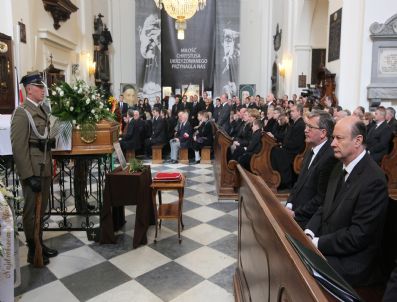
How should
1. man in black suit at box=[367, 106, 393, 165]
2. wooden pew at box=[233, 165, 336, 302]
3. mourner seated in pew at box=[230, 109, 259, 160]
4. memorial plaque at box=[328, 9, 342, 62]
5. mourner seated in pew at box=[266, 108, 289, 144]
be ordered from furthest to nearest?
memorial plaque at box=[328, 9, 342, 62] → mourner seated in pew at box=[266, 108, 289, 144] → mourner seated in pew at box=[230, 109, 259, 160] → man in black suit at box=[367, 106, 393, 165] → wooden pew at box=[233, 165, 336, 302]

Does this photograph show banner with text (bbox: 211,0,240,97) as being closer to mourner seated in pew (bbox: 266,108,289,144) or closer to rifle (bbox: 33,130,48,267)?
mourner seated in pew (bbox: 266,108,289,144)

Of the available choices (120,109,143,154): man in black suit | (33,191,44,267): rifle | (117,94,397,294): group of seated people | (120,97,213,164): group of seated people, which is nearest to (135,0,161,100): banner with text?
(120,97,213,164): group of seated people

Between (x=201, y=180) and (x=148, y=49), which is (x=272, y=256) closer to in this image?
(x=201, y=180)

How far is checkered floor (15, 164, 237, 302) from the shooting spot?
2.87 metres

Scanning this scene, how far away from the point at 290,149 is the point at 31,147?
3833mm

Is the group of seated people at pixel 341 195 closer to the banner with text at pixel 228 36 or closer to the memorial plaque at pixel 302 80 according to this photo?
the memorial plaque at pixel 302 80

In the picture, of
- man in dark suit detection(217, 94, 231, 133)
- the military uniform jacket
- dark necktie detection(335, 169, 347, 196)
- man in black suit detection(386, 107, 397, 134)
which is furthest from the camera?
man in dark suit detection(217, 94, 231, 133)

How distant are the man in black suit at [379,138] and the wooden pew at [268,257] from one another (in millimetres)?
3894

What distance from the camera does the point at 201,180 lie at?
6.82 m

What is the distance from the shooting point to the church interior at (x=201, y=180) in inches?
78.9

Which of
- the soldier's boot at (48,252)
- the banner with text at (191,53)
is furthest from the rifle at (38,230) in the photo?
the banner with text at (191,53)

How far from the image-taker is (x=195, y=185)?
6.41 meters

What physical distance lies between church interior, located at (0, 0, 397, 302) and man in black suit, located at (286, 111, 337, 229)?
0.04 ft

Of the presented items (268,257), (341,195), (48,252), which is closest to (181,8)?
(48,252)
